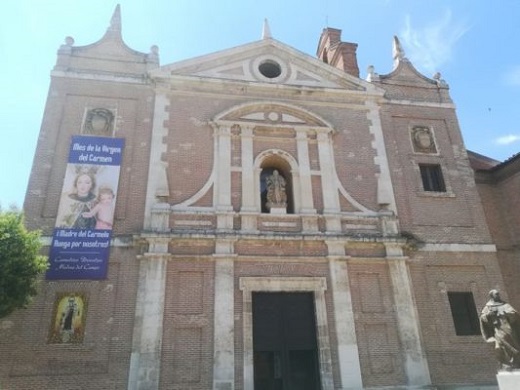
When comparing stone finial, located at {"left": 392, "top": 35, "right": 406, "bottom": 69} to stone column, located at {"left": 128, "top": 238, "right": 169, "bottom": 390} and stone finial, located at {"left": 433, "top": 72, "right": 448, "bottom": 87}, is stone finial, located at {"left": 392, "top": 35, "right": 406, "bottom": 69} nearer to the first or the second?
stone finial, located at {"left": 433, "top": 72, "right": 448, "bottom": 87}

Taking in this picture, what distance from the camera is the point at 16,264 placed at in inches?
396

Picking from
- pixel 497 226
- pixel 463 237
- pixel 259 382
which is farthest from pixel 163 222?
pixel 497 226

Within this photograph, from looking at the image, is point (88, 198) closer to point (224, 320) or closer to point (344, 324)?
point (224, 320)

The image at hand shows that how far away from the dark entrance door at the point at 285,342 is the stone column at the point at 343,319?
723 mm

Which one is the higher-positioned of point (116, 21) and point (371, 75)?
point (116, 21)

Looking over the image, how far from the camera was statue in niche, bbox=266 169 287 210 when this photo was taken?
14.0 meters

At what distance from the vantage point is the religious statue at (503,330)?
927 centimetres

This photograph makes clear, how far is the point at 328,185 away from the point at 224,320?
18.8 feet

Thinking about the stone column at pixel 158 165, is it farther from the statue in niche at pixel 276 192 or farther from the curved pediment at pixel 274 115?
the statue in niche at pixel 276 192

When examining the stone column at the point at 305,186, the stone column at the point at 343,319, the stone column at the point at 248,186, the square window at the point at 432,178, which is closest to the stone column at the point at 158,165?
the stone column at the point at 248,186

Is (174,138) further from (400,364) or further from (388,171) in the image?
(400,364)

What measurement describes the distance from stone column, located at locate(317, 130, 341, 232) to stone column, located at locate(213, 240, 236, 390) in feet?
11.1

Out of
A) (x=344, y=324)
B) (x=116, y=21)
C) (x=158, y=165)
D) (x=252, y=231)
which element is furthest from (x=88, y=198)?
(x=344, y=324)

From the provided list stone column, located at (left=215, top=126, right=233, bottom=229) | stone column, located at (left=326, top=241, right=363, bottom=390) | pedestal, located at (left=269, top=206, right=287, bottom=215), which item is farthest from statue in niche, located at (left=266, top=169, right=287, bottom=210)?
stone column, located at (left=326, top=241, right=363, bottom=390)
